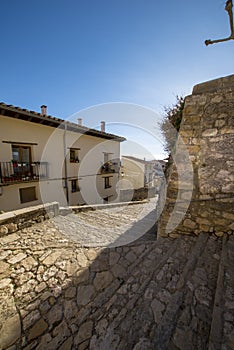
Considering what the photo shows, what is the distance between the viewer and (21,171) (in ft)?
23.4

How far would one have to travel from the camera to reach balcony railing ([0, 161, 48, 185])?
21.4ft

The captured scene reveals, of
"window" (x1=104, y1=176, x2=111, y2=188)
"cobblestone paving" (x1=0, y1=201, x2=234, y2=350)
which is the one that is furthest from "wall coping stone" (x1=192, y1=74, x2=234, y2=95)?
"window" (x1=104, y1=176, x2=111, y2=188)

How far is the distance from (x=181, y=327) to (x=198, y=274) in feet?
2.12

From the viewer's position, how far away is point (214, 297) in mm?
1426

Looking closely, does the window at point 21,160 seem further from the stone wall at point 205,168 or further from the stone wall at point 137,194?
the stone wall at point 137,194

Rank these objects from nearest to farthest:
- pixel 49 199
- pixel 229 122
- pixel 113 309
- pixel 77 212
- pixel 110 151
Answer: pixel 113 309
pixel 229 122
pixel 77 212
pixel 49 199
pixel 110 151

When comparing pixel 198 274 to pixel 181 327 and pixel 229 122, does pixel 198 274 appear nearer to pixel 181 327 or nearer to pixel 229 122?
pixel 181 327

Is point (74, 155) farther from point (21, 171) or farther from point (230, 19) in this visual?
point (230, 19)

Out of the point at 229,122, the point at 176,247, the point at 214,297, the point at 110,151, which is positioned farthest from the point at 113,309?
the point at 110,151

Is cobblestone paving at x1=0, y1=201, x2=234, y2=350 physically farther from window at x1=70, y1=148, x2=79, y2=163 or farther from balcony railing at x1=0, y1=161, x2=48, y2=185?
window at x1=70, y1=148, x2=79, y2=163

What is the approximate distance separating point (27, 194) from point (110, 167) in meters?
6.96

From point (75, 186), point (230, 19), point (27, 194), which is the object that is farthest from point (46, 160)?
point (230, 19)

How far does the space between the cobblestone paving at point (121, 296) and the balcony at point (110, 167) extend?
975 centimetres

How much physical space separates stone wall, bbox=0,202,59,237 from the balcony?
8083mm
